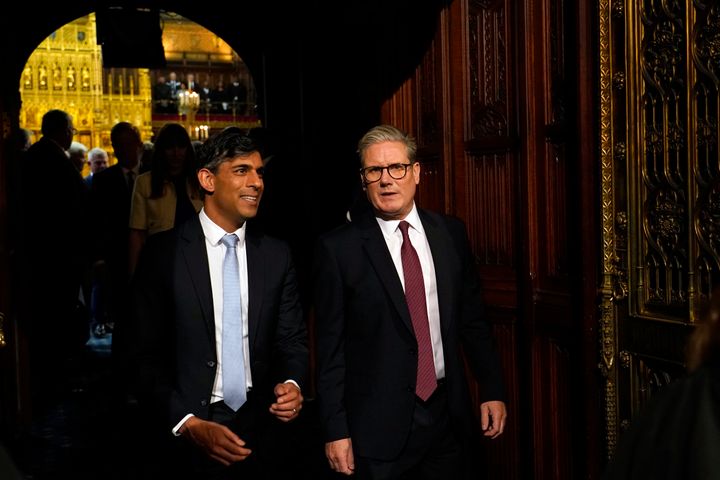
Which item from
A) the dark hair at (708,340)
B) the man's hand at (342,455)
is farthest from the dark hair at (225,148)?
the dark hair at (708,340)

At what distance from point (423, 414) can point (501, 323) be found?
1.29 meters

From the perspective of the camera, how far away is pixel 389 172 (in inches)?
126

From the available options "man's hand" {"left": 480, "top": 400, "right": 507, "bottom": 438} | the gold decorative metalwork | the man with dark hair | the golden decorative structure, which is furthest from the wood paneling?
the golden decorative structure

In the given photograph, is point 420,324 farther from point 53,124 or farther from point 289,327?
point 53,124

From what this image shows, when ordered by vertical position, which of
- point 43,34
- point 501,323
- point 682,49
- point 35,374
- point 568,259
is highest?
point 43,34

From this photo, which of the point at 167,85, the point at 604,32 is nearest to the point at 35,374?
the point at 604,32

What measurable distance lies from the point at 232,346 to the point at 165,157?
9.97ft

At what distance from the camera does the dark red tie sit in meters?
3.18

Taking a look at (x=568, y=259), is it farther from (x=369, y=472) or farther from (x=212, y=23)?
(x=212, y=23)

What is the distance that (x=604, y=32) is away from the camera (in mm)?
3477

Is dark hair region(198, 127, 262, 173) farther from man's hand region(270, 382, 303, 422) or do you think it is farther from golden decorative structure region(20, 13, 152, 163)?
golden decorative structure region(20, 13, 152, 163)

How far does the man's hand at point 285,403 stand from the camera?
9.82 feet

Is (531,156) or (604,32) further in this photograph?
(531,156)

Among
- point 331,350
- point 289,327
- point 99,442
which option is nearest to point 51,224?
point 99,442
